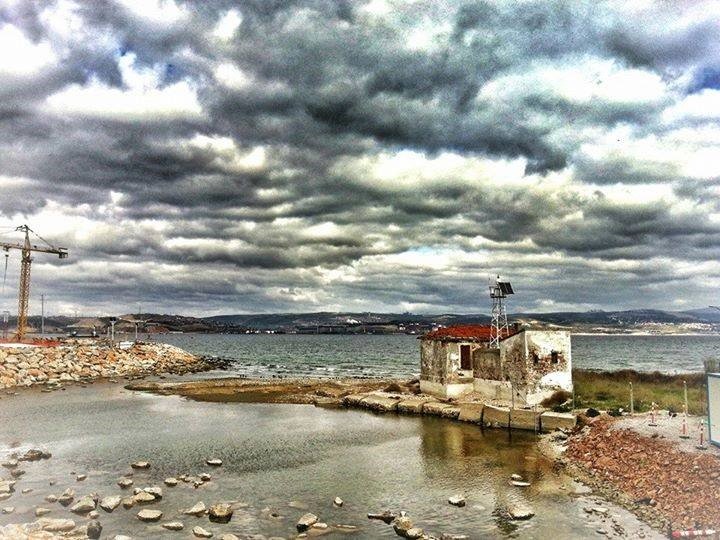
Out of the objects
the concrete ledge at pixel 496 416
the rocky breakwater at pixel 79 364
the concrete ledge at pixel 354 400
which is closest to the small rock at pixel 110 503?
the concrete ledge at pixel 496 416

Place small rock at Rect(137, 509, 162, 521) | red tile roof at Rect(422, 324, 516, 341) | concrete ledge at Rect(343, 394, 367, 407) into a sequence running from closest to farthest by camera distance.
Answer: small rock at Rect(137, 509, 162, 521) < red tile roof at Rect(422, 324, 516, 341) < concrete ledge at Rect(343, 394, 367, 407)

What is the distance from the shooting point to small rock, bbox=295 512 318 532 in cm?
1950

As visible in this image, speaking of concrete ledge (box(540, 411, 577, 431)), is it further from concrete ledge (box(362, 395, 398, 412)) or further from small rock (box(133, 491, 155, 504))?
small rock (box(133, 491, 155, 504))

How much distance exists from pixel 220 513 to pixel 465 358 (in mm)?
29678

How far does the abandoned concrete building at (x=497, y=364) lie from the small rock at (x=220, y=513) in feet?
83.1

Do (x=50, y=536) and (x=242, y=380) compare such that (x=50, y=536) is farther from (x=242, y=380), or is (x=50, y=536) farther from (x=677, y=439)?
(x=242, y=380)

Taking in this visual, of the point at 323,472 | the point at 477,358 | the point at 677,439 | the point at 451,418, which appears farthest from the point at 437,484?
the point at 477,358

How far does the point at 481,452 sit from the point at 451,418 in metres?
10.7

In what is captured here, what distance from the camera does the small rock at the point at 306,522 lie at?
19.5m

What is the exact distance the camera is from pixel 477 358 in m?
45.6

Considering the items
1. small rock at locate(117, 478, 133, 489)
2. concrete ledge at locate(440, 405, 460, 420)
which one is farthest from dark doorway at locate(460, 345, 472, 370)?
small rock at locate(117, 478, 133, 489)

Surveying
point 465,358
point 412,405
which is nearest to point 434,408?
point 412,405

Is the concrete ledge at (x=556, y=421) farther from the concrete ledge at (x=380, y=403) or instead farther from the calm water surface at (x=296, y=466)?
the concrete ledge at (x=380, y=403)

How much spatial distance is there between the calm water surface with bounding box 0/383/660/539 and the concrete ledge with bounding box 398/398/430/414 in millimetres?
1865
